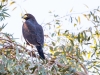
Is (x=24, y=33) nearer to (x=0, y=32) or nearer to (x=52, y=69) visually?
(x=0, y=32)

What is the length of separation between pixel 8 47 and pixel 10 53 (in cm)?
11

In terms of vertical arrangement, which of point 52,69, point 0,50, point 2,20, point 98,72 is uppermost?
point 2,20

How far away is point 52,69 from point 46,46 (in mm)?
593

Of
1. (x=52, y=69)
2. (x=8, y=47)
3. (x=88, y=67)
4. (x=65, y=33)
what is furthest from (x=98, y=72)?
(x=8, y=47)

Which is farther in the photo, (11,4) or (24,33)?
(24,33)

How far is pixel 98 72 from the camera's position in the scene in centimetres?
317

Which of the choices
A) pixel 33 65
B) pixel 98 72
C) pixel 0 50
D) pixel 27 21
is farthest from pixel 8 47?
Answer: pixel 27 21

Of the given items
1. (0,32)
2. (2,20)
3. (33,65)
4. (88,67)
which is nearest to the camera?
(33,65)

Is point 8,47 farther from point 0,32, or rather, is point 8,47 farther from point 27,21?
point 27,21

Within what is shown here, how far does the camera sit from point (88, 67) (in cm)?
319

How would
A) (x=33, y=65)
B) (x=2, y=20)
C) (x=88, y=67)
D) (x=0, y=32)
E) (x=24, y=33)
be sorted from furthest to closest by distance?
1. (x=24, y=33)
2. (x=88, y=67)
3. (x=2, y=20)
4. (x=0, y=32)
5. (x=33, y=65)

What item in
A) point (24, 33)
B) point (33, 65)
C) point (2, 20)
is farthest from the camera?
point (24, 33)

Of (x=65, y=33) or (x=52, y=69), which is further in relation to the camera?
(x=65, y=33)

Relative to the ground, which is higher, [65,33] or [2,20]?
[2,20]
